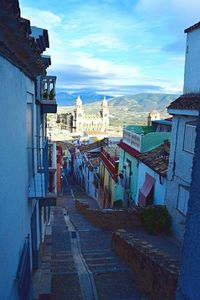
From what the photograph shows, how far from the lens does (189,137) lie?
1103 centimetres

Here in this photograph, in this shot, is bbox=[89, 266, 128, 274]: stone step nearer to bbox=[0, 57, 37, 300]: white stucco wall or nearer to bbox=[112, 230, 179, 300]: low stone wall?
bbox=[112, 230, 179, 300]: low stone wall

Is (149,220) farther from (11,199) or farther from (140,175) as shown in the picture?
(11,199)

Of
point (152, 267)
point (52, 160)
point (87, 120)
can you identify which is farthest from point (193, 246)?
point (87, 120)

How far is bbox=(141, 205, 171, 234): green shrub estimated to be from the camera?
497 inches

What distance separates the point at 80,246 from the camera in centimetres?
1191

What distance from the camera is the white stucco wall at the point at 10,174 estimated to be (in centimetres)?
410

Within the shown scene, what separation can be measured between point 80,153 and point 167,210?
1058 inches

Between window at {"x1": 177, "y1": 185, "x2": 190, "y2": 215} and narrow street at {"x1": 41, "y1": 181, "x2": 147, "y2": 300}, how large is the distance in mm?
3201

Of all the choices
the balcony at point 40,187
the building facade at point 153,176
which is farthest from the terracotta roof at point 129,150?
the balcony at point 40,187

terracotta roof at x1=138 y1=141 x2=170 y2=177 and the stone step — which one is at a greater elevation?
terracotta roof at x1=138 y1=141 x2=170 y2=177

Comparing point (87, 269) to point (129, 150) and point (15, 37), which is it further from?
point (129, 150)

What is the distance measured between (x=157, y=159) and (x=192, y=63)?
205 inches

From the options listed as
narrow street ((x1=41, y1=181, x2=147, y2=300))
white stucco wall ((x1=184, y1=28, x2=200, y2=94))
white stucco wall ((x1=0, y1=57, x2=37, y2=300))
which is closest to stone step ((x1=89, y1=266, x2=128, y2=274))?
narrow street ((x1=41, y1=181, x2=147, y2=300))

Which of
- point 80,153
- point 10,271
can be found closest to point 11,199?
point 10,271
